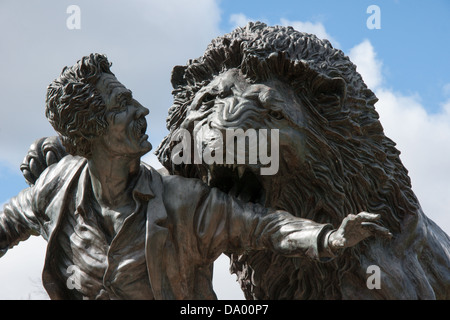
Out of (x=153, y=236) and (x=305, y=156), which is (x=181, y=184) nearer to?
(x=153, y=236)

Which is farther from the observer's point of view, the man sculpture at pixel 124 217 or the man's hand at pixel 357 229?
the man sculpture at pixel 124 217

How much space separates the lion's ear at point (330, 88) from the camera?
564cm

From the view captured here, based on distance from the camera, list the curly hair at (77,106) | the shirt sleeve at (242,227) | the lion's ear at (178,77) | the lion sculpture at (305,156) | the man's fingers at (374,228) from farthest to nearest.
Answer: the lion's ear at (178,77), the lion sculpture at (305,156), the curly hair at (77,106), the shirt sleeve at (242,227), the man's fingers at (374,228)

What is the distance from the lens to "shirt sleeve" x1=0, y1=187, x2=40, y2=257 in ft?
18.3

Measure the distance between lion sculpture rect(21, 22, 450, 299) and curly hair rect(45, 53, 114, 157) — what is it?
58cm

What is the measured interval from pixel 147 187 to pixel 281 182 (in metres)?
0.73

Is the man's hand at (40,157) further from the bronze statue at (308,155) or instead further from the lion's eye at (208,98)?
the lion's eye at (208,98)

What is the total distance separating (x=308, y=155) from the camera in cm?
551

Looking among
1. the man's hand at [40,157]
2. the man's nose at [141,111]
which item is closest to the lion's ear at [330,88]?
the man's nose at [141,111]

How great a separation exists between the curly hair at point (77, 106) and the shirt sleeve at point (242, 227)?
2.17ft

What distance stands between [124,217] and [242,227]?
0.60m

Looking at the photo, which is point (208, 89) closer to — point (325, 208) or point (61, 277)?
point (325, 208)

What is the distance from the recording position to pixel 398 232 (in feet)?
19.3
